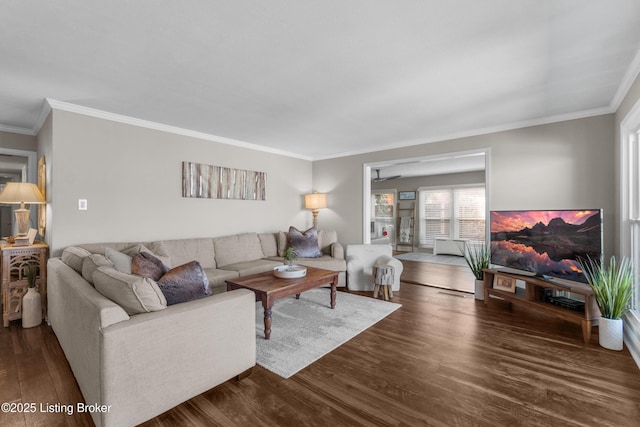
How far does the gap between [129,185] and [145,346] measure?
271cm

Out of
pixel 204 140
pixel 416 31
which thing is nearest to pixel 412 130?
pixel 416 31

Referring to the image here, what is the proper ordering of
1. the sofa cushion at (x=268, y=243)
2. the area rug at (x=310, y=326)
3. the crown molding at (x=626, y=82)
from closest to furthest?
the crown molding at (x=626, y=82)
the area rug at (x=310, y=326)
the sofa cushion at (x=268, y=243)

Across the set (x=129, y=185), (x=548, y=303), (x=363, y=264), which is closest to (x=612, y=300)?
(x=548, y=303)

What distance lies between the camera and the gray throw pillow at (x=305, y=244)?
15.2ft

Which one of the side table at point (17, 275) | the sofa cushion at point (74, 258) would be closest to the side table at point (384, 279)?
the sofa cushion at point (74, 258)

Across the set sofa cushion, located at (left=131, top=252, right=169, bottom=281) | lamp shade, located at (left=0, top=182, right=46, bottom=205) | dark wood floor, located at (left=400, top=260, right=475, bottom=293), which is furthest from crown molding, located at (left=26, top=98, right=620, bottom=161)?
dark wood floor, located at (left=400, top=260, right=475, bottom=293)

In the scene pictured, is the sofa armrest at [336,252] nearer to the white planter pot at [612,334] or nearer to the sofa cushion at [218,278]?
the sofa cushion at [218,278]

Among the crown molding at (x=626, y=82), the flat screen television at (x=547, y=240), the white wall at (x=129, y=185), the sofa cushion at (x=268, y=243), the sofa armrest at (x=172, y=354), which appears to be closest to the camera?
the sofa armrest at (x=172, y=354)

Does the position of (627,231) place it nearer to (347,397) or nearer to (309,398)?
(347,397)

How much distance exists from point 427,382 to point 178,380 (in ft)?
5.39

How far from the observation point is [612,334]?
8.18ft

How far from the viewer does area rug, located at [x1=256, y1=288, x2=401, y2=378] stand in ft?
7.66

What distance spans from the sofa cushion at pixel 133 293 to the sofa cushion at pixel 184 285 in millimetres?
114

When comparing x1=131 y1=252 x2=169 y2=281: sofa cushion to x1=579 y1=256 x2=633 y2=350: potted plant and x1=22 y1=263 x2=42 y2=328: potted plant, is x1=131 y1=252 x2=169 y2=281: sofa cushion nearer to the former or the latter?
x1=22 y1=263 x2=42 y2=328: potted plant
